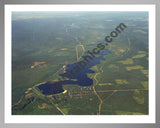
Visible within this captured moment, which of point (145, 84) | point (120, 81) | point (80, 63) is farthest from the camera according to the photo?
point (80, 63)

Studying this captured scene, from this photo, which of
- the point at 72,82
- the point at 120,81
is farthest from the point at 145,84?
the point at 72,82

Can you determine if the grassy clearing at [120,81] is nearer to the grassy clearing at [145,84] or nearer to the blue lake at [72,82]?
the grassy clearing at [145,84]

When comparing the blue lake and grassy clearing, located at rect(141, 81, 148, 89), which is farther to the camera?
the blue lake

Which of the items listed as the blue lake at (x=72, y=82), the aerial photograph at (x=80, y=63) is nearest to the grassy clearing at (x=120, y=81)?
the aerial photograph at (x=80, y=63)

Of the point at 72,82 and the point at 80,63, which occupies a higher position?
the point at 80,63

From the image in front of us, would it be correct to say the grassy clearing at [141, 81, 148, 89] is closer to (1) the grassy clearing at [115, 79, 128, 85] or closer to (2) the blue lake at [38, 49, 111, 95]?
(1) the grassy clearing at [115, 79, 128, 85]

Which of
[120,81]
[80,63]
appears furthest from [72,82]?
[120,81]

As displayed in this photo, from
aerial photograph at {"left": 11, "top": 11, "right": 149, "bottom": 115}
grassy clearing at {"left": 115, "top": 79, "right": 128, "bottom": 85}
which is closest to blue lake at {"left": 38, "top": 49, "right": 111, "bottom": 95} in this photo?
aerial photograph at {"left": 11, "top": 11, "right": 149, "bottom": 115}

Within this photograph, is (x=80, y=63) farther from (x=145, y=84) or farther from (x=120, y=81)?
(x=145, y=84)

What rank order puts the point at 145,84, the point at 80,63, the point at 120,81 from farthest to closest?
1. the point at 80,63
2. the point at 120,81
3. the point at 145,84

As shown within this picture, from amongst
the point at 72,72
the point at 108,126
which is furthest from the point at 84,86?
the point at 108,126

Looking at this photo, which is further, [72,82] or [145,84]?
[72,82]
